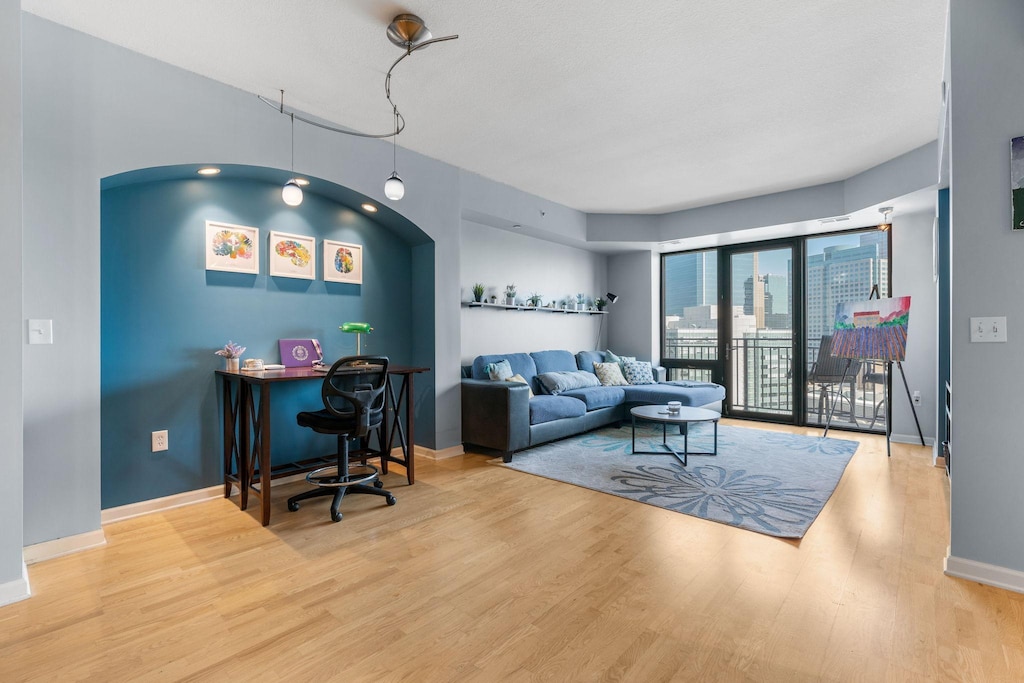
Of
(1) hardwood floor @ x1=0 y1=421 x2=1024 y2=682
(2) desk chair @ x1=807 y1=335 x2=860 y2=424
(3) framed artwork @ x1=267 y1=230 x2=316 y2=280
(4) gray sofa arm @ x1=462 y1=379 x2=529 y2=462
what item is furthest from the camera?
(2) desk chair @ x1=807 y1=335 x2=860 y2=424

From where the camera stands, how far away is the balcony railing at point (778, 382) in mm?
5488

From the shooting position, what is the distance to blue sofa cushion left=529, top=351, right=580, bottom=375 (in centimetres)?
569

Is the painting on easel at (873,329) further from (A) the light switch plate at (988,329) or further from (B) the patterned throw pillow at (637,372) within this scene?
(A) the light switch plate at (988,329)

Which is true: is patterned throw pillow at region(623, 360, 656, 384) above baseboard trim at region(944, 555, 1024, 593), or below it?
above

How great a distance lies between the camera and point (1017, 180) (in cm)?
206

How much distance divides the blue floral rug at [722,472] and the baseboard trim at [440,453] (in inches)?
21.8

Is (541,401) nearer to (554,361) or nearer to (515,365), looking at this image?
(515,365)

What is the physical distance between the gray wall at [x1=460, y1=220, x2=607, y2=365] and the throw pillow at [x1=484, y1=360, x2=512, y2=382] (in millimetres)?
459

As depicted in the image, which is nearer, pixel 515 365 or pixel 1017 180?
pixel 1017 180

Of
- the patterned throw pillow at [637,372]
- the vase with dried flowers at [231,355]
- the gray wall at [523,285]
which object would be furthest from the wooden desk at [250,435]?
the patterned throw pillow at [637,372]

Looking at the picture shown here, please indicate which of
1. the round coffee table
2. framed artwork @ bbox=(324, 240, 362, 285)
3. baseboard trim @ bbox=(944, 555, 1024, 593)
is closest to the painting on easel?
the round coffee table

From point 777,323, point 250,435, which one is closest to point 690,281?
point 777,323

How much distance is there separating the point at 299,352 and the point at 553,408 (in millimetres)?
2341

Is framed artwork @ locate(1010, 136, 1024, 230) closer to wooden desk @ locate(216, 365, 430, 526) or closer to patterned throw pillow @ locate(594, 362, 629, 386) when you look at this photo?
wooden desk @ locate(216, 365, 430, 526)
